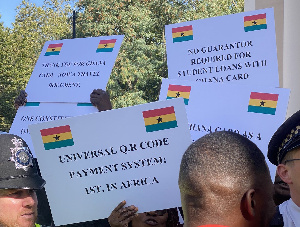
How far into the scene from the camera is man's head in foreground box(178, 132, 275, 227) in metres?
Answer: 1.53

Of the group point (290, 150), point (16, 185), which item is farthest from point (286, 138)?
point (16, 185)

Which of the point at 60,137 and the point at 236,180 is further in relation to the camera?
the point at 60,137

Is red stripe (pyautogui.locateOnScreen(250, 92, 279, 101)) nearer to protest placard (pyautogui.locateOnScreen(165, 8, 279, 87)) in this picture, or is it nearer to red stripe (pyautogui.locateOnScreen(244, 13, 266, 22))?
protest placard (pyautogui.locateOnScreen(165, 8, 279, 87))

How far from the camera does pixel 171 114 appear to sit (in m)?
2.56

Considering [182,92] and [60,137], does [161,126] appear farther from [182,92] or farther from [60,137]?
[60,137]

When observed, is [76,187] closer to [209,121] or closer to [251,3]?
[209,121]

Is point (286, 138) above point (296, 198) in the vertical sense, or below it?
above

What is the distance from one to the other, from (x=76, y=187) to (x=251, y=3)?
390 cm

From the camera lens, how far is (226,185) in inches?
60.9

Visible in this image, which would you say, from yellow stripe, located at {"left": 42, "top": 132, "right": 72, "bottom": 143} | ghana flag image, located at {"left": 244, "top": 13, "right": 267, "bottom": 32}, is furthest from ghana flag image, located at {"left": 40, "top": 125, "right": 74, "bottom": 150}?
ghana flag image, located at {"left": 244, "top": 13, "right": 267, "bottom": 32}

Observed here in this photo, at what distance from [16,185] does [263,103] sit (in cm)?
126

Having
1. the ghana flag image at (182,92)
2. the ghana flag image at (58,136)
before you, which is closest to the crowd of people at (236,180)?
the ghana flag image at (182,92)

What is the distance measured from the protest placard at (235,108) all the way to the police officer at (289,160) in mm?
737

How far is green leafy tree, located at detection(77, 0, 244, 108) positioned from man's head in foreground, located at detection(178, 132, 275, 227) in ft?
58.2
